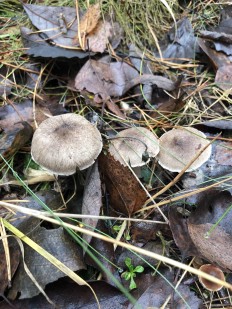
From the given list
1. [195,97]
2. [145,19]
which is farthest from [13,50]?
[195,97]

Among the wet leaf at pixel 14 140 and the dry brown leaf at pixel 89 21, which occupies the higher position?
the dry brown leaf at pixel 89 21

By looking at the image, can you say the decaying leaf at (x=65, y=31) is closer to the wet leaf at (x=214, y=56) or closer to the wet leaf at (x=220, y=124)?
the wet leaf at (x=214, y=56)

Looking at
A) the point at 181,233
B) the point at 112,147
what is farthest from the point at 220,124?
the point at 181,233

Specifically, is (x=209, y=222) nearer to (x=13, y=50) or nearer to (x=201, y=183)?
(x=201, y=183)

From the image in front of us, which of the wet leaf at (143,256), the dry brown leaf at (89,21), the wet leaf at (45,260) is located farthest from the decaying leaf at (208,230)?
the dry brown leaf at (89,21)

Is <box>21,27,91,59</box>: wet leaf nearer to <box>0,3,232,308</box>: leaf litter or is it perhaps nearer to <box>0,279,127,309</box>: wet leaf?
<box>0,3,232,308</box>: leaf litter

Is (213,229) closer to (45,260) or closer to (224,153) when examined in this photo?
(224,153)
